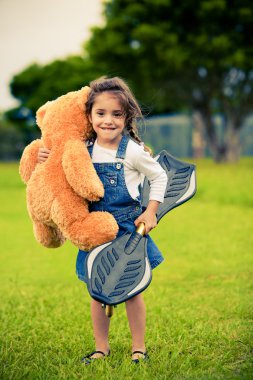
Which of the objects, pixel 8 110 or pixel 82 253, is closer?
pixel 82 253

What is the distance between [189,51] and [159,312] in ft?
56.7

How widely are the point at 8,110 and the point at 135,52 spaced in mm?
16928

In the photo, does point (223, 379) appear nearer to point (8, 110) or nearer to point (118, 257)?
point (118, 257)

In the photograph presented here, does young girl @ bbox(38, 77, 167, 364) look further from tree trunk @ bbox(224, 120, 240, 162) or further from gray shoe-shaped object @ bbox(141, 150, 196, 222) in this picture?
tree trunk @ bbox(224, 120, 240, 162)

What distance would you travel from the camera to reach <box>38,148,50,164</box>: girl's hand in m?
2.60

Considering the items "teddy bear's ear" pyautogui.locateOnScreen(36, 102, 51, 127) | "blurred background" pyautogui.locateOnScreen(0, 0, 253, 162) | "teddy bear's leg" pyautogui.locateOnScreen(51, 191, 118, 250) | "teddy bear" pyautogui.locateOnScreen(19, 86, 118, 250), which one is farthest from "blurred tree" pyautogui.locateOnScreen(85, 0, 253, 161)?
"teddy bear's leg" pyautogui.locateOnScreen(51, 191, 118, 250)

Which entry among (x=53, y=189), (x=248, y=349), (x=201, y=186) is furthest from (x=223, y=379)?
(x=201, y=186)

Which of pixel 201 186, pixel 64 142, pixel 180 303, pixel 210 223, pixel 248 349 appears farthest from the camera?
pixel 201 186

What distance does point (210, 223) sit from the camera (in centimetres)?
731

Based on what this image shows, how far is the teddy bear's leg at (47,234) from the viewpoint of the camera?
2666mm

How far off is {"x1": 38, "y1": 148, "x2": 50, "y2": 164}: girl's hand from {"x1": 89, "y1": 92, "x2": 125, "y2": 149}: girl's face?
0.27 meters

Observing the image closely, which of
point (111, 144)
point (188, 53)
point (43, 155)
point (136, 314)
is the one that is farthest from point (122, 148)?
point (188, 53)

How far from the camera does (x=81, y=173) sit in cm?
239

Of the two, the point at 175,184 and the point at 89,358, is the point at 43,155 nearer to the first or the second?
the point at 175,184
